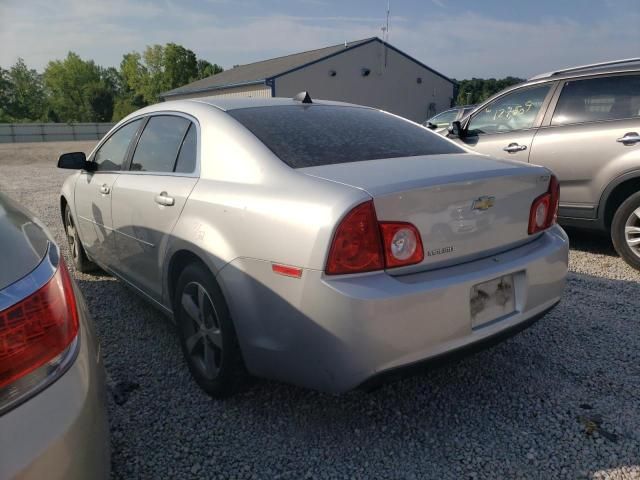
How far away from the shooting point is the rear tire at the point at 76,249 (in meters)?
4.53

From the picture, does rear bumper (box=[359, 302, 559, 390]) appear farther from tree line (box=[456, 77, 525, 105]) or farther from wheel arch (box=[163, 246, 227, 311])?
tree line (box=[456, 77, 525, 105])

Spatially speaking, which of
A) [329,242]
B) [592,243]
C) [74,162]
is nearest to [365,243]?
[329,242]

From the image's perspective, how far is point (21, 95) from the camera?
77312 millimetres

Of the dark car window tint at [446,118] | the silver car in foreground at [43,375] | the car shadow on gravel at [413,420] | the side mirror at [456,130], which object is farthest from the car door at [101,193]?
the dark car window tint at [446,118]

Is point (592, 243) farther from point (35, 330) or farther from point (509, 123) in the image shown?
point (35, 330)

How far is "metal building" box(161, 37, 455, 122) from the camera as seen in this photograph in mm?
27891

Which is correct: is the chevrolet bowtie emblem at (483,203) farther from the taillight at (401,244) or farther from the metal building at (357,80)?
the metal building at (357,80)

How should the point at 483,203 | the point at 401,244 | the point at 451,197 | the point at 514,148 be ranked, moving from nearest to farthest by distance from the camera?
the point at 401,244
the point at 451,197
the point at 483,203
the point at 514,148

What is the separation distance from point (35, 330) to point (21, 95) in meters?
91.6

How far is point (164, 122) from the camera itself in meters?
3.20

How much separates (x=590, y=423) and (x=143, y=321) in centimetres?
290

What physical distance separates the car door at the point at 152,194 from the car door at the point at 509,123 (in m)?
3.49

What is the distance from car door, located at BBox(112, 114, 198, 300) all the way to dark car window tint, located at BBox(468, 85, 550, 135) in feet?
12.4

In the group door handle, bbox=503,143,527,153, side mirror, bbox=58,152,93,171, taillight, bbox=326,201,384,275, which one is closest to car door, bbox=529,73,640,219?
door handle, bbox=503,143,527,153
